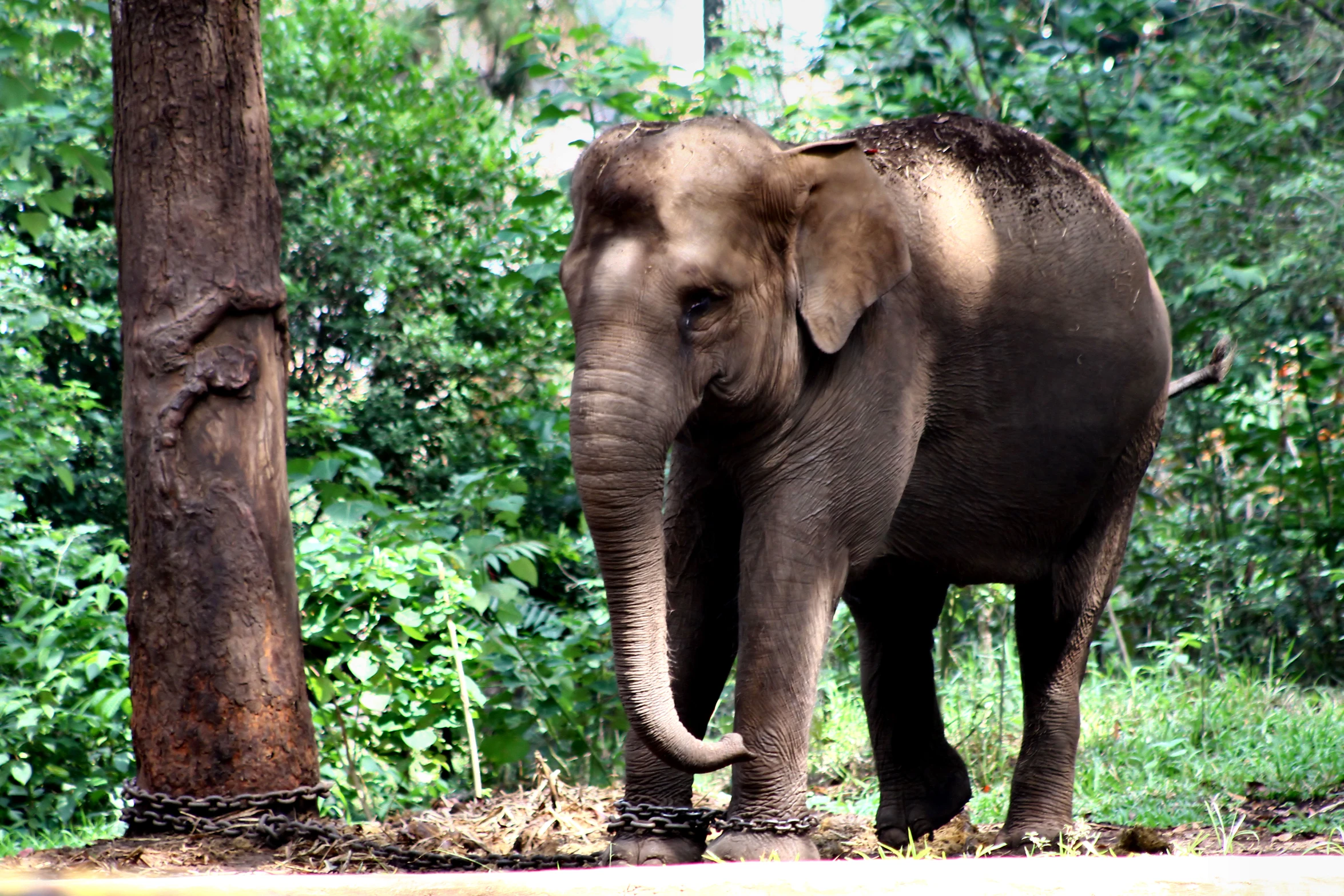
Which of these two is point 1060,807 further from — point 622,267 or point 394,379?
point 394,379

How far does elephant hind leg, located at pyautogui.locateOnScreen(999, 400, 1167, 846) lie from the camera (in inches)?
172

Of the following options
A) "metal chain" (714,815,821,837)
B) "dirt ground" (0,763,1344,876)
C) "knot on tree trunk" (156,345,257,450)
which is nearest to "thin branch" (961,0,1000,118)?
"dirt ground" (0,763,1344,876)

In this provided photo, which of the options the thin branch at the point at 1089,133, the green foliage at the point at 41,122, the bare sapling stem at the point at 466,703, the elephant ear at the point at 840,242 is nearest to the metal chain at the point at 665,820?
the elephant ear at the point at 840,242

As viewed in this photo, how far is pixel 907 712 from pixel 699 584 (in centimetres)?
125

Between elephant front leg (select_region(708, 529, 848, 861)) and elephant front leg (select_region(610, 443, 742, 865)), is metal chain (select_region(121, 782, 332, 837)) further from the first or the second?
elephant front leg (select_region(708, 529, 848, 861))

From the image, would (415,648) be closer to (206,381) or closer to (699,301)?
(206,381)

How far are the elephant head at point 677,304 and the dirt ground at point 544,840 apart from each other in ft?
3.78

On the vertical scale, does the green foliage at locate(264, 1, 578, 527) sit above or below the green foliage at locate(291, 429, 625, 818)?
above

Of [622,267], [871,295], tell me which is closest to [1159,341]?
[871,295]

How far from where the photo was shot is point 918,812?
15.1 ft

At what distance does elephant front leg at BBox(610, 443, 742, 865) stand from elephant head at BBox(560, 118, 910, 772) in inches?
16.7

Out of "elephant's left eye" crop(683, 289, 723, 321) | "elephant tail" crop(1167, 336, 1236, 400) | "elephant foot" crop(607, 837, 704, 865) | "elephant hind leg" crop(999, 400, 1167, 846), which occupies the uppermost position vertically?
"elephant tail" crop(1167, 336, 1236, 400)

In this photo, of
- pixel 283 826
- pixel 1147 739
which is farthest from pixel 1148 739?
pixel 283 826

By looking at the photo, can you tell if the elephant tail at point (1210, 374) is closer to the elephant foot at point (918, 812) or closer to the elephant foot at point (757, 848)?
the elephant foot at point (918, 812)
